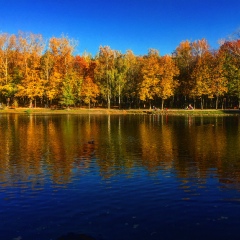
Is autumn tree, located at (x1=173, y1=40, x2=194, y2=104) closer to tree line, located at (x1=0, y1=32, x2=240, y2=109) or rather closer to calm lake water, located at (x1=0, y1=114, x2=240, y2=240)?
tree line, located at (x1=0, y1=32, x2=240, y2=109)

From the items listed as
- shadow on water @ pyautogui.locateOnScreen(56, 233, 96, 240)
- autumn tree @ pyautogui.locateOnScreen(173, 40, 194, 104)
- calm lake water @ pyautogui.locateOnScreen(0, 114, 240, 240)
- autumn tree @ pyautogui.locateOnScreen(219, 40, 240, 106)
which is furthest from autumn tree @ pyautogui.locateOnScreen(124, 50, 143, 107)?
shadow on water @ pyautogui.locateOnScreen(56, 233, 96, 240)

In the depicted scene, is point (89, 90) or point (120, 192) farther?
point (89, 90)

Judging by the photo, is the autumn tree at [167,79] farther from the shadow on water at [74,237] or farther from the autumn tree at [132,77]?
the shadow on water at [74,237]

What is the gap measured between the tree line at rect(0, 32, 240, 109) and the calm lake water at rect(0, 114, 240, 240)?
229 ft

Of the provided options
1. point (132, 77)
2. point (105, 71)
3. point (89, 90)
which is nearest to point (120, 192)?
point (89, 90)

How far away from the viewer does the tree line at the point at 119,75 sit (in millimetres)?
100750

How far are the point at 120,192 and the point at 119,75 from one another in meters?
93.0

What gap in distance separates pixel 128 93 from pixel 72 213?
98020 mm

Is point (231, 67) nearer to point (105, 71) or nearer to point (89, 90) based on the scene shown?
point (105, 71)

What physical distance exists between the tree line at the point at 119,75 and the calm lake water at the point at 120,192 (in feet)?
229

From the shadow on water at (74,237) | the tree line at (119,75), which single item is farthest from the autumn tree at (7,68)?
the shadow on water at (74,237)

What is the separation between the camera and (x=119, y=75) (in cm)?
10956

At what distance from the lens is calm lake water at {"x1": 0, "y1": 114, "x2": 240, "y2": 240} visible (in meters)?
13.6

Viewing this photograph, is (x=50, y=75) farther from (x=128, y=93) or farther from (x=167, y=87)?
(x=167, y=87)
